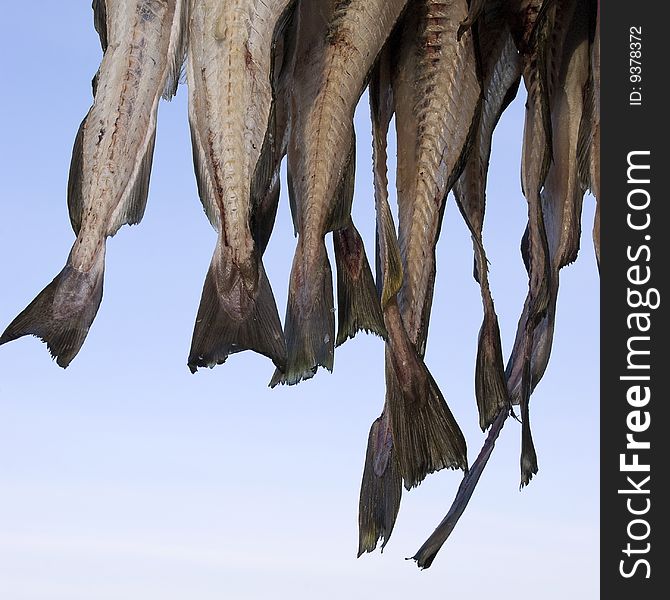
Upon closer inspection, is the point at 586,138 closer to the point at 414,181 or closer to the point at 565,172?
the point at 565,172

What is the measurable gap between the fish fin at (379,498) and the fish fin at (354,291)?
1.60ft

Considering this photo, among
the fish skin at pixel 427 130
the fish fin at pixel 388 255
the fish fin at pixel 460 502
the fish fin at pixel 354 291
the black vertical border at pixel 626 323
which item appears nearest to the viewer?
the black vertical border at pixel 626 323

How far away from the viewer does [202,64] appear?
3.05 metres

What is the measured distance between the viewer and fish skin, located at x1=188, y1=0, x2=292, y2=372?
297cm

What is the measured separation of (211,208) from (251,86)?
34 cm

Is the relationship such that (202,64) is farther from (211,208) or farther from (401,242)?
(401,242)

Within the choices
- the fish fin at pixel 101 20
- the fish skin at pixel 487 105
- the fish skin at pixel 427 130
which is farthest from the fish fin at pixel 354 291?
the fish fin at pixel 101 20

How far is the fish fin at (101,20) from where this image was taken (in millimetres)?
3312

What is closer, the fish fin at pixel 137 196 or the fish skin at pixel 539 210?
the fish fin at pixel 137 196

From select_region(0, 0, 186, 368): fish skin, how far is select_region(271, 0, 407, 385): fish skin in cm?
41

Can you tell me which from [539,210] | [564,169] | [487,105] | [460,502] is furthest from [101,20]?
[460,502]

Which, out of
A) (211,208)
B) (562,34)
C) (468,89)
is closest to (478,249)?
(468,89)

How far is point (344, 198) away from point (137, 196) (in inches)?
22.9

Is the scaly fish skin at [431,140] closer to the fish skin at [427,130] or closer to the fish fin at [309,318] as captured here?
the fish skin at [427,130]
